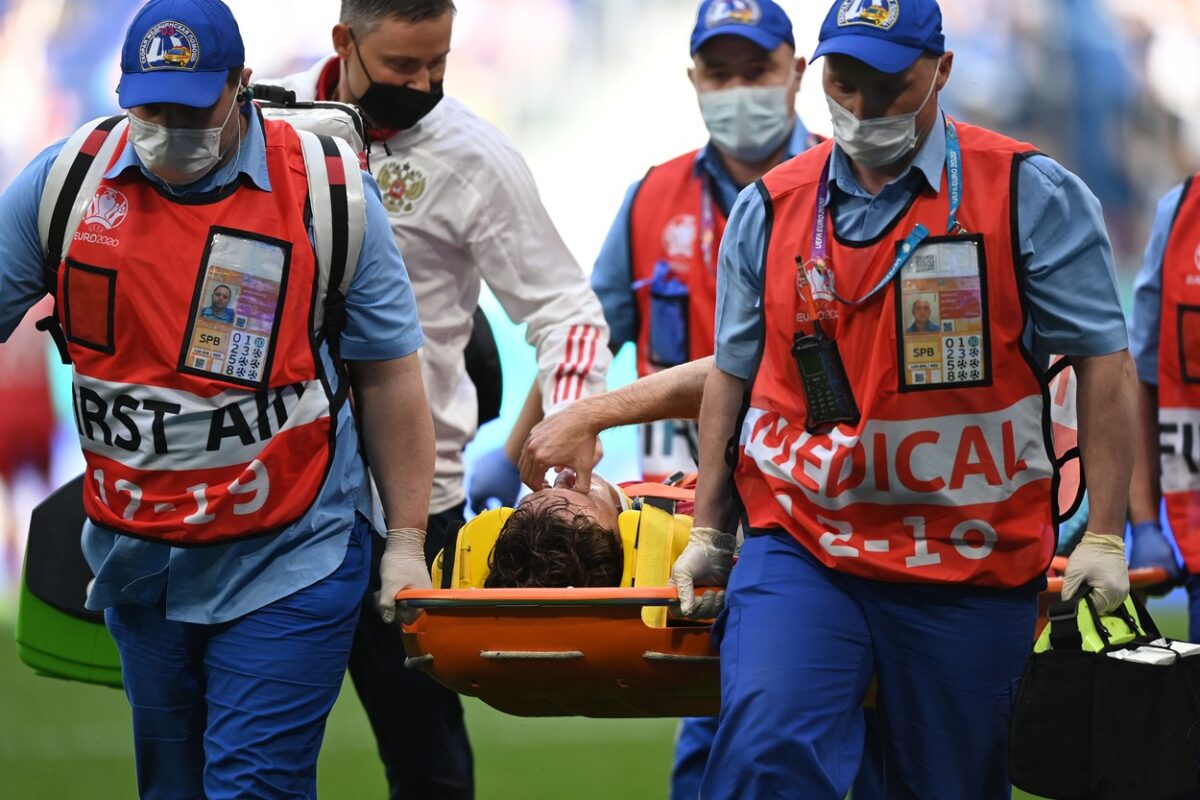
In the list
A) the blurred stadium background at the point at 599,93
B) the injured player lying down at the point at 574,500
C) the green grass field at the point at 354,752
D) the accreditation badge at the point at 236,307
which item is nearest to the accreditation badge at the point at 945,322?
the injured player lying down at the point at 574,500

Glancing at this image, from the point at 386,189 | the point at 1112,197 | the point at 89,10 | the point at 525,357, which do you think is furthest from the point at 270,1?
the point at 386,189

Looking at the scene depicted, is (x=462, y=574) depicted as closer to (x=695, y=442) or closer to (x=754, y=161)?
(x=695, y=442)

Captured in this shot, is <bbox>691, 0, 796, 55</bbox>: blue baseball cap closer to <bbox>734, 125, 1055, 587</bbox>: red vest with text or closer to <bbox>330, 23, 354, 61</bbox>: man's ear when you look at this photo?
<bbox>330, 23, 354, 61</bbox>: man's ear

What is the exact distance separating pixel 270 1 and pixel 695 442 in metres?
4.98

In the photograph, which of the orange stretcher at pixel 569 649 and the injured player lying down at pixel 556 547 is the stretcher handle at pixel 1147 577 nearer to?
the orange stretcher at pixel 569 649

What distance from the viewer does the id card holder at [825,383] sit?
3307 mm

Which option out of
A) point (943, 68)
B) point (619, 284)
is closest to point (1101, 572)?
point (943, 68)

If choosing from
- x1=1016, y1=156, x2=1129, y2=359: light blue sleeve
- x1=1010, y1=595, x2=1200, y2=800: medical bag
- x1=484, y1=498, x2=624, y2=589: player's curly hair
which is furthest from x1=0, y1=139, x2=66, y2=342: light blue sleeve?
x1=1010, y1=595, x2=1200, y2=800: medical bag

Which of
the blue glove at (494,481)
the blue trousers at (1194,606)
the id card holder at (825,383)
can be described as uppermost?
the id card holder at (825,383)

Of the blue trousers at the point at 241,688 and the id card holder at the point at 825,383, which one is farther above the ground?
the id card holder at the point at 825,383

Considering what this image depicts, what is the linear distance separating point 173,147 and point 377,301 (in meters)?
0.47

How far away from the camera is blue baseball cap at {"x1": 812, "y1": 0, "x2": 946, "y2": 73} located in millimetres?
3299

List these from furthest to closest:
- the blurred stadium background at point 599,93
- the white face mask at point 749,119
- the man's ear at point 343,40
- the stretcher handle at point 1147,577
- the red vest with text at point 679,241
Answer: the blurred stadium background at point 599,93 → the white face mask at point 749,119 → the red vest with text at point 679,241 → the man's ear at point 343,40 → the stretcher handle at point 1147,577

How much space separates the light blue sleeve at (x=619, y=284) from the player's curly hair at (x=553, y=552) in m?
1.55
